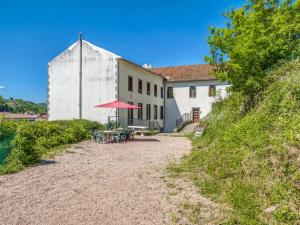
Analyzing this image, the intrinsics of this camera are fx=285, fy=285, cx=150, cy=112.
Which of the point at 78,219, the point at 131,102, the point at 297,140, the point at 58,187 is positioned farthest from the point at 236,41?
the point at 131,102

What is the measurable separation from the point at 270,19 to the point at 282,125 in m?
7.31

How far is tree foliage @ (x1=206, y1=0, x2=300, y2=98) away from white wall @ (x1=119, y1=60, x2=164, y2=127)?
1206 centimetres

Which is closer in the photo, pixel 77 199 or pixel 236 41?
pixel 77 199

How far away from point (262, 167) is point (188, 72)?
2926 centimetres

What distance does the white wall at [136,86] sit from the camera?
23.5 meters

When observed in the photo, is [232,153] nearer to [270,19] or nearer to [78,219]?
[78,219]

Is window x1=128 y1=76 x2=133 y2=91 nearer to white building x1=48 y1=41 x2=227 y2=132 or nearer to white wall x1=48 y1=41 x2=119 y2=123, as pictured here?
white building x1=48 y1=41 x2=227 y2=132

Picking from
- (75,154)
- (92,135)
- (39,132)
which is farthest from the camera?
(92,135)

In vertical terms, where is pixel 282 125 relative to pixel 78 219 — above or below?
above

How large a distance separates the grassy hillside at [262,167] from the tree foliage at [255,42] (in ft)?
4.98

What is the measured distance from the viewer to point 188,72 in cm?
3412

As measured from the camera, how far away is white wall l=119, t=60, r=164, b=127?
927 inches

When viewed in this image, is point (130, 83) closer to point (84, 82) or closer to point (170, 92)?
point (84, 82)

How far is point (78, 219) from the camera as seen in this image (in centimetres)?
466
